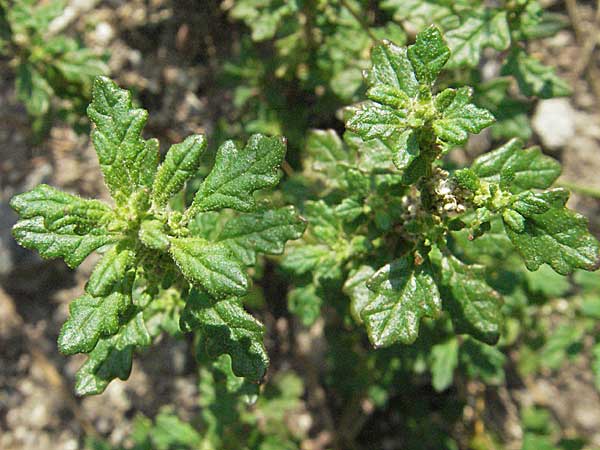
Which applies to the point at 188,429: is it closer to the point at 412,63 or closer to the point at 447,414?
the point at 447,414

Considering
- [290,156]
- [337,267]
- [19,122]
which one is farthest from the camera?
[19,122]

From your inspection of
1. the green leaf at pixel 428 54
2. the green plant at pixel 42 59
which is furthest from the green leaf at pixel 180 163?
the green plant at pixel 42 59

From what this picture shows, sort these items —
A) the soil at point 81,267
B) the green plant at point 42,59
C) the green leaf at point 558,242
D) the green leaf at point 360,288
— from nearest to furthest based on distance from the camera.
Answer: the green leaf at point 558,242, the green leaf at point 360,288, the green plant at point 42,59, the soil at point 81,267

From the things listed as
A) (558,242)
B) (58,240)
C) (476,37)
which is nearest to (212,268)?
(58,240)

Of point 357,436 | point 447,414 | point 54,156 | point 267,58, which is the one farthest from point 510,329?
point 54,156

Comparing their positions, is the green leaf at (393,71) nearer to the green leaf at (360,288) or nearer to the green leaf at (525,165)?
the green leaf at (525,165)

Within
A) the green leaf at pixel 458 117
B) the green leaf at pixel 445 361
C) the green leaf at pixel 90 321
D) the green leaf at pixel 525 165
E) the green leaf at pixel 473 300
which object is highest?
the green leaf at pixel 458 117

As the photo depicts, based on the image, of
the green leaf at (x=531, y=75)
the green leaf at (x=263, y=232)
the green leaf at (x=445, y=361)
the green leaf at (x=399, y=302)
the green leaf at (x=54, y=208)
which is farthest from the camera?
the green leaf at (x=445, y=361)
